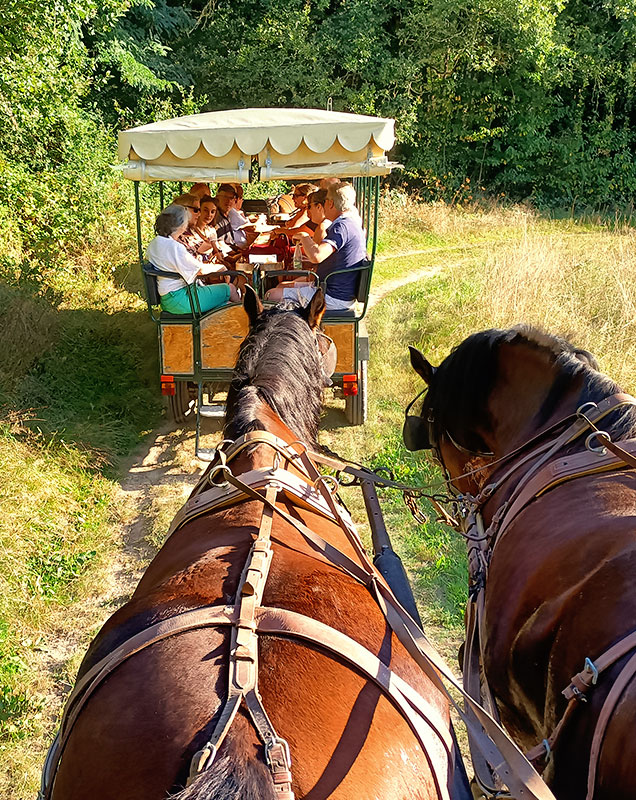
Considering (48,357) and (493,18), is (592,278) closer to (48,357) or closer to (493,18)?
(48,357)

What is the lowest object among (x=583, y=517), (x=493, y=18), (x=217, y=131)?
(x=583, y=517)

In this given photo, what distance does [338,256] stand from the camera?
5559mm

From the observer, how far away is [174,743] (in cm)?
118

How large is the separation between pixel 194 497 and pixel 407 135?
1665 cm

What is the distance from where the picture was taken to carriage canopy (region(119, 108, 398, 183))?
497 centimetres

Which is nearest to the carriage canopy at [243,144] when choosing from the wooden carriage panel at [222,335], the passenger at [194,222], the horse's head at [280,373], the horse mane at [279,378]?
the passenger at [194,222]

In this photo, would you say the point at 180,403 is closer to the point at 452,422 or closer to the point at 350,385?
the point at 350,385

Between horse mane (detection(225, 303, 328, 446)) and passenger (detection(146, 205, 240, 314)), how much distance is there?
259 centimetres

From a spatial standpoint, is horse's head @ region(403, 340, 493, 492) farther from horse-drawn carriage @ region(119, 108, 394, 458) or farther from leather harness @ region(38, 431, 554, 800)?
horse-drawn carriage @ region(119, 108, 394, 458)

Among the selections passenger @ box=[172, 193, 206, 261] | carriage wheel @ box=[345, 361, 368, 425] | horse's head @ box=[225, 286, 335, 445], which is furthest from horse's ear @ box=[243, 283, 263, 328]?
passenger @ box=[172, 193, 206, 261]

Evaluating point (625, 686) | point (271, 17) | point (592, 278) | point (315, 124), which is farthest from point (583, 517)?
point (271, 17)

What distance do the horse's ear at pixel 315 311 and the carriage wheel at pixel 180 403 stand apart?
2885mm

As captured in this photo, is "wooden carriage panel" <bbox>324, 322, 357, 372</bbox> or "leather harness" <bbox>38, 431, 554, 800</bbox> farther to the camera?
"wooden carriage panel" <bbox>324, 322, 357, 372</bbox>

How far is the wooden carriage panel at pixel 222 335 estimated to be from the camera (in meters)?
5.27
